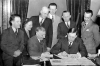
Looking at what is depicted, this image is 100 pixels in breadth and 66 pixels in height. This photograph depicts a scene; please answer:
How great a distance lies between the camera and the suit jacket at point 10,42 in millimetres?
3128

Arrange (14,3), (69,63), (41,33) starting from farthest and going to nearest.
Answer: (14,3)
(41,33)
(69,63)

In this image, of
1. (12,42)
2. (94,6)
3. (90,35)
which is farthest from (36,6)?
(12,42)

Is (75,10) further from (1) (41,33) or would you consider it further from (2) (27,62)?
(2) (27,62)

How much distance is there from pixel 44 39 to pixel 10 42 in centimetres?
60

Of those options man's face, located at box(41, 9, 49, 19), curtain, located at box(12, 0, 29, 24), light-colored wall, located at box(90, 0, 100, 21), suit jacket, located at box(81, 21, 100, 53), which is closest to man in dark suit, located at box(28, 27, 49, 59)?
man's face, located at box(41, 9, 49, 19)

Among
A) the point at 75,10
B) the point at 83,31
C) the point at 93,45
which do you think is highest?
the point at 75,10

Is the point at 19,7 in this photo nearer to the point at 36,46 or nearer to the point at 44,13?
the point at 44,13

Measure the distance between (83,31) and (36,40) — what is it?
1.19 m

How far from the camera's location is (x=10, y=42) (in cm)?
319

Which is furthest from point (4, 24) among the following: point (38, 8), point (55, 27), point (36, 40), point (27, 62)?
point (27, 62)

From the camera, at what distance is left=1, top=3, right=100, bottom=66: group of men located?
10.1 feet

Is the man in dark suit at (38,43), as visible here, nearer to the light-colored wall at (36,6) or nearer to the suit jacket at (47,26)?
the suit jacket at (47,26)

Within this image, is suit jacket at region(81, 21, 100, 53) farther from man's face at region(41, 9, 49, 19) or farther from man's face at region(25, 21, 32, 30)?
man's face at region(25, 21, 32, 30)

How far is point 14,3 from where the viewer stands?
5145mm
